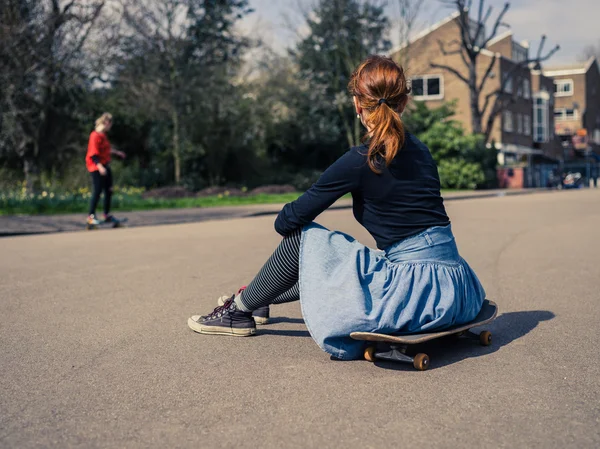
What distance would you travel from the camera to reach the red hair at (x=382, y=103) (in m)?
3.58

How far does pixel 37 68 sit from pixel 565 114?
63.3 meters

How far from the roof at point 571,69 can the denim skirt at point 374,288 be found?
73674 millimetres

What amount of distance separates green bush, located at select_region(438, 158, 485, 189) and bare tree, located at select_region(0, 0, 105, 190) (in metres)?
19.6

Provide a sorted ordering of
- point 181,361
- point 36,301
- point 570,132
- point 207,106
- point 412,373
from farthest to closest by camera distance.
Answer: point 570,132
point 207,106
point 36,301
point 181,361
point 412,373

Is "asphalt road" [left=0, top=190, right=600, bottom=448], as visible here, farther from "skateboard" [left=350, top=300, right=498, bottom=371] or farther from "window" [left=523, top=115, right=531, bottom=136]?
"window" [left=523, top=115, right=531, bottom=136]

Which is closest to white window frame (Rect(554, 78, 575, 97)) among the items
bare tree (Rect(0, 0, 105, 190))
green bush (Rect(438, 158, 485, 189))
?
green bush (Rect(438, 158, 485, 189))

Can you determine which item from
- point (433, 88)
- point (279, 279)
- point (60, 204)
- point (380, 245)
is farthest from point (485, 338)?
point (433, 88)

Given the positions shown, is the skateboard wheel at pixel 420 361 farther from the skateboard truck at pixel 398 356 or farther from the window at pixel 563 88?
the window at pixel 563 88

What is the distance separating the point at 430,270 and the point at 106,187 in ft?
32.7

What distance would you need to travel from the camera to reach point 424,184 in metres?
3.74

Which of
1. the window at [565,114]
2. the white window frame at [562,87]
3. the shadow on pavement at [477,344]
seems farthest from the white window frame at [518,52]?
the shadow on pavement at [477,344]

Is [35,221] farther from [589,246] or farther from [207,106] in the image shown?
[207,106]

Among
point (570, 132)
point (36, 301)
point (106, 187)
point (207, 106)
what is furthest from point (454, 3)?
point (570, 132)

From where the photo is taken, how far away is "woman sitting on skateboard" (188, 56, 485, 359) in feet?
11.7
